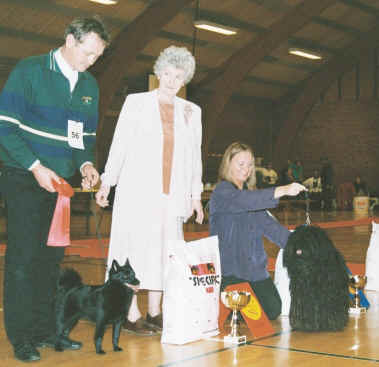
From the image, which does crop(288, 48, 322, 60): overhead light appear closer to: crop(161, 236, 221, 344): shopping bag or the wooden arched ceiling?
the wooden arched ceiling

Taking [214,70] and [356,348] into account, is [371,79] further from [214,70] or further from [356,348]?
[356,348]

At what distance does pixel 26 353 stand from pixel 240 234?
1384 mm

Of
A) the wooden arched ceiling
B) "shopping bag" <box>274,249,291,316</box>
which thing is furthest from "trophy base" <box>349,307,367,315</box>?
the wooden arched ceiling

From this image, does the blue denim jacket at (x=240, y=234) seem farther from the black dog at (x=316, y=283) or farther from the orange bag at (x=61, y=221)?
the orange bag at (x=61, y=221)

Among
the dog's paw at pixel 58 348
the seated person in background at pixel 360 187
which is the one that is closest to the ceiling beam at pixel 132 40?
the seated person in background at pixel 360 187

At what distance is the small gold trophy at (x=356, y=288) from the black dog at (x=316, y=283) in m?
0.49

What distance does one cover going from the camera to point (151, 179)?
341 centimetres

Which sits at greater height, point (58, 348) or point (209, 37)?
point (209, 37)

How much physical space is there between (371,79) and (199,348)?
20399mm

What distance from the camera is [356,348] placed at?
3020 mm

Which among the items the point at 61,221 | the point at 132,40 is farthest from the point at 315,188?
the point at 61,221

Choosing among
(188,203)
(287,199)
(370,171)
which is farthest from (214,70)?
(188,203)

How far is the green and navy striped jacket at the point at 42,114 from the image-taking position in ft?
8.86

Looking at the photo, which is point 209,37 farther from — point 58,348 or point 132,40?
point 58,348
